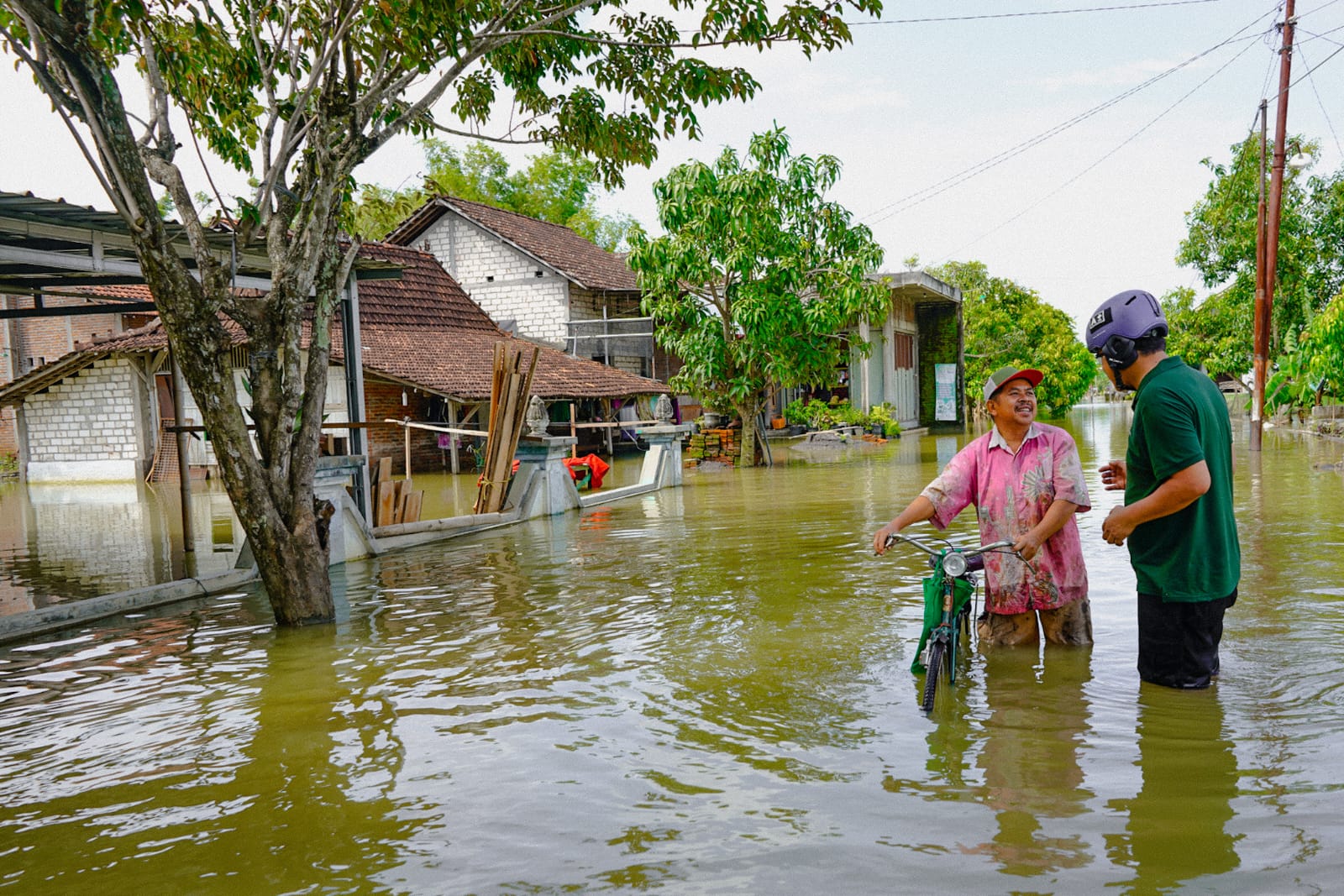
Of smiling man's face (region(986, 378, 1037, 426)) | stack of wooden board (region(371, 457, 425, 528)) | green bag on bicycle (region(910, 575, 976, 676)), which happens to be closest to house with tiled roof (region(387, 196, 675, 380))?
stack of wooden board (region(371, 457, 425, 528))

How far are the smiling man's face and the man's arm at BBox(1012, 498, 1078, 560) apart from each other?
438mm

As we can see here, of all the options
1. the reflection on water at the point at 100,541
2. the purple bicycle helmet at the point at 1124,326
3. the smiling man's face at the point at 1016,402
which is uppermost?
the purple bicycle helmet at the point at 1124,326

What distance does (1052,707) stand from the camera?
5.16 metres

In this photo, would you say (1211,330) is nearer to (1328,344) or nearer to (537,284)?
(1328,344)

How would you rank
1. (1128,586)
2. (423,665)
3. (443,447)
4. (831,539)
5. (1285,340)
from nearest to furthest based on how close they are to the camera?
(423,665) < (1128,586) < (831,539) < (443,447) < (1285,340)

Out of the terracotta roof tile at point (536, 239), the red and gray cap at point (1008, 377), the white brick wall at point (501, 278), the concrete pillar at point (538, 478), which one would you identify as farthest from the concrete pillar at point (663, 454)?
the red and gray cap at point (1008, 377)

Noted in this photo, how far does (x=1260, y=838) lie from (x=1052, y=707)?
1489mm

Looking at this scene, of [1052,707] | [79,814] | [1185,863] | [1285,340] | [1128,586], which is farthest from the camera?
[1285,340]

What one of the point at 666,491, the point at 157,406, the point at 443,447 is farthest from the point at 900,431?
the point at 157,406

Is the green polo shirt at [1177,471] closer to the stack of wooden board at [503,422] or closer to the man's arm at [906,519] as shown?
the man's arm at [906,519]

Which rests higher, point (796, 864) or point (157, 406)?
point (157, 406)

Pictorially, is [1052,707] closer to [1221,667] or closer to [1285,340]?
[1221,667]

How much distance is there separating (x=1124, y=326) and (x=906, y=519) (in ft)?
4.43

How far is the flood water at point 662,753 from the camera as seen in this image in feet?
12.1
